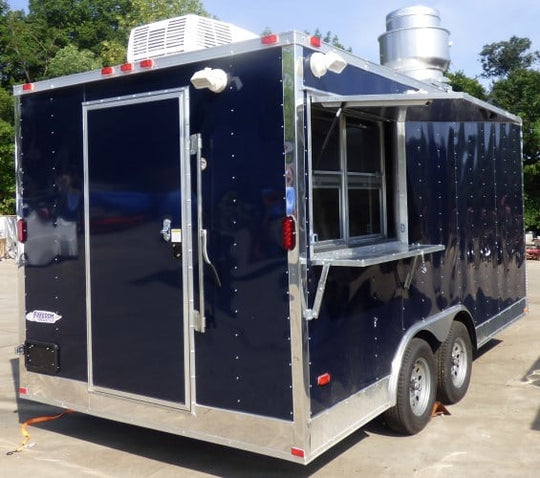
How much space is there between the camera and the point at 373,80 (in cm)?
460

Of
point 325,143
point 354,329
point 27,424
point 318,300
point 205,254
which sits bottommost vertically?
point 27,424

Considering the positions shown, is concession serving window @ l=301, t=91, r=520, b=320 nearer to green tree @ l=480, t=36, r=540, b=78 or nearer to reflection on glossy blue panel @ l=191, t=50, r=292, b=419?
reflection on glossy blue panel @ l=191, t=50, r=292, b=419

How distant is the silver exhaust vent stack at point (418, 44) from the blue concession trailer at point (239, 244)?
1.25 metres

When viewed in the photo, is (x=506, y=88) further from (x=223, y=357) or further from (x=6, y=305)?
(x=223, y=357)

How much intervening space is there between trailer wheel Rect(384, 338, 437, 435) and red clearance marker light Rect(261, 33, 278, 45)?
2406mm

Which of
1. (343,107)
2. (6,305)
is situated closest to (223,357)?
(343,107)

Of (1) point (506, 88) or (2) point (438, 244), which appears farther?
(1) point (506, 88)

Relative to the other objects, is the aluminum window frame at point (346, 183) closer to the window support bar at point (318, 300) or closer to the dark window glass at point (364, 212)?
the dark window glass at point (364, 212)

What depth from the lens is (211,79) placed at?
3.92 metres

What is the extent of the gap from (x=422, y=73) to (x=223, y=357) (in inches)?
151

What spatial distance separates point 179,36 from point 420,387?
10.2 feet

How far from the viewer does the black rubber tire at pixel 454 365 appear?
218 inches

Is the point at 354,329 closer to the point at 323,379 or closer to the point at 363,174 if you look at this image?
the point at 323,379

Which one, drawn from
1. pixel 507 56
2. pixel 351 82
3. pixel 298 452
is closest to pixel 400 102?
pixel 351 82
